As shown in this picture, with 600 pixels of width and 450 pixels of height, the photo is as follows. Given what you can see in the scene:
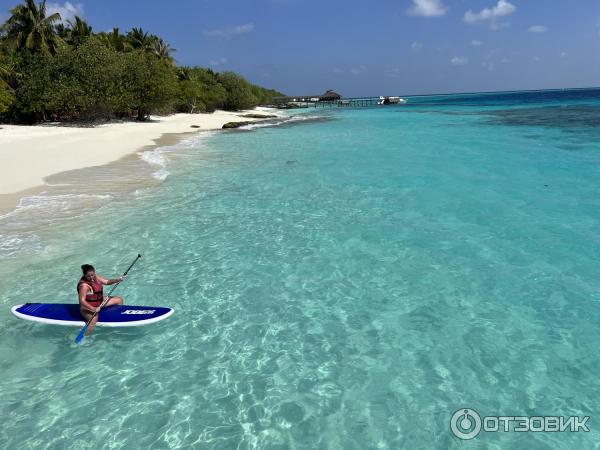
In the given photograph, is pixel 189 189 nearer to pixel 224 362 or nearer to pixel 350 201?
pixel 350 201

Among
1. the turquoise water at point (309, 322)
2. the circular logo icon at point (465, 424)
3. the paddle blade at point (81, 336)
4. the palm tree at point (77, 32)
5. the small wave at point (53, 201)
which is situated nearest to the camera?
the circular logo icon at point (465, 424)

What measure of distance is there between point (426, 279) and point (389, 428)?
4.31m

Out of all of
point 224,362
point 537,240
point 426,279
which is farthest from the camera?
point 537,240

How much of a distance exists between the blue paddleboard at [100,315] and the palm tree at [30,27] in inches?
1891

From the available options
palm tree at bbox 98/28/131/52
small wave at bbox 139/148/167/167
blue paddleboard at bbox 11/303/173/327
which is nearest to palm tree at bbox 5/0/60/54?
palm tree at bbox 98/28/131/52

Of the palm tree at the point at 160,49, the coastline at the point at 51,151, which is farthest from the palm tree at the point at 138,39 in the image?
the coastline at the point at 51,151

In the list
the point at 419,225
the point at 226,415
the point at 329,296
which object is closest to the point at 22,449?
the point at 226,415

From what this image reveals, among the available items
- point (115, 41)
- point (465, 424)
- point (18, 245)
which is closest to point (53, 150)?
point (18, 245)

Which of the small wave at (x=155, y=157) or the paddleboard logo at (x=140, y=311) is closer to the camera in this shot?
the paddleboard logo at (x=140, y=311)

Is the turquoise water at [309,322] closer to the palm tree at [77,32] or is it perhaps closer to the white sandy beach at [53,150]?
the white sandy beach at [53,150]

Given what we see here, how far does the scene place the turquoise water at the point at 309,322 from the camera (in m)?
5.14

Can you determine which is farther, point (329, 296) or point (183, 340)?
point (329, 296)

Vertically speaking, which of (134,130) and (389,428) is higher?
(134,130)

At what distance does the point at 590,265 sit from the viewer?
9.26 m
